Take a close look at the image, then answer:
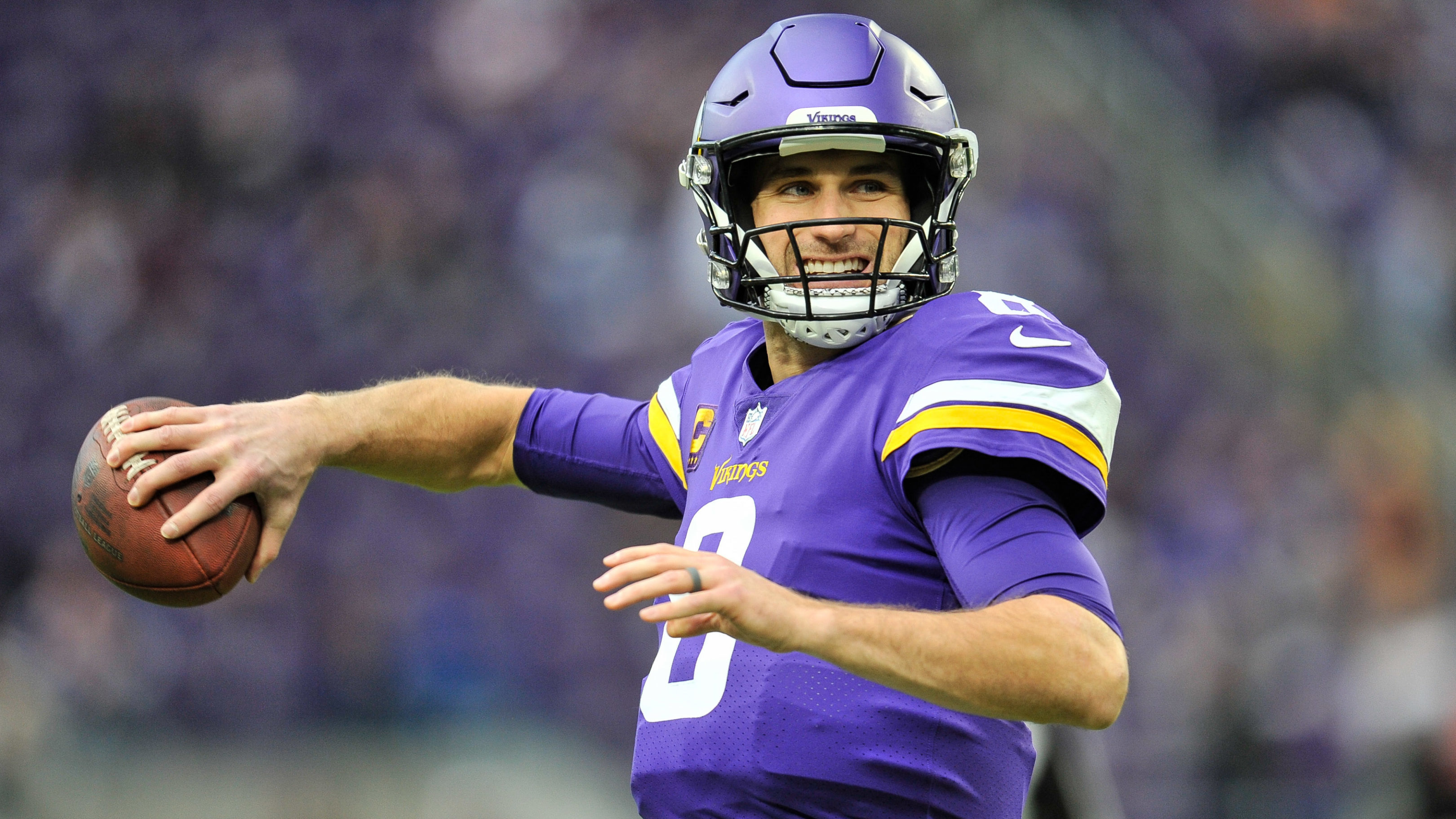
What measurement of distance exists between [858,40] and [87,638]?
5.10 m

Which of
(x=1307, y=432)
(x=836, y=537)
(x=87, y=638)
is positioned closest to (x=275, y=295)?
(x=87, y=638)

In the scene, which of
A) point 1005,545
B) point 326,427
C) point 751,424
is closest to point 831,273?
point 751,424

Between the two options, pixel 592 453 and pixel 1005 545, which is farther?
pixel 592 453

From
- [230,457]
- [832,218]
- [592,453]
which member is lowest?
[592,453]

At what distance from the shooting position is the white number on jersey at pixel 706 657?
195 cm

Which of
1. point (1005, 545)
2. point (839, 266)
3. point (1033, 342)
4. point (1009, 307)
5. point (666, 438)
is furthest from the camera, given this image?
point (666, 438)

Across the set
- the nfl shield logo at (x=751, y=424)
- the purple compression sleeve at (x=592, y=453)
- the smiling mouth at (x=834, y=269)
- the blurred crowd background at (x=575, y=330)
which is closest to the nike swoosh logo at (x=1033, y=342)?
the smiling mouth at (x=834, y=269)

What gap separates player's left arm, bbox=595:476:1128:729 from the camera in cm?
150

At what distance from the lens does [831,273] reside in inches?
87.1

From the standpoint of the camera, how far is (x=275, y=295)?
695cm

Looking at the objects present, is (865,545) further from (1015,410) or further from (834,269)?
(834,269)

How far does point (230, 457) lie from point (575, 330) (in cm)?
463

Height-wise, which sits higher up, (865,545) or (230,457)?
(230,457)

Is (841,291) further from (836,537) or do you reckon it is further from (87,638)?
(87,638)
